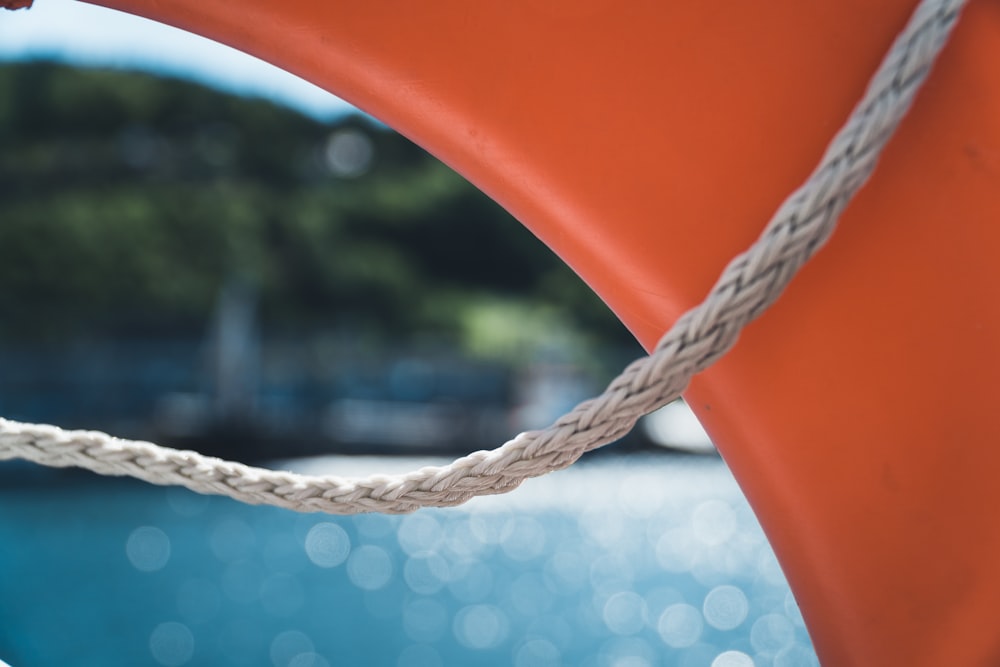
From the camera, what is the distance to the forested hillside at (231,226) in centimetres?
1112

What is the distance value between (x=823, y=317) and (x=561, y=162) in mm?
150

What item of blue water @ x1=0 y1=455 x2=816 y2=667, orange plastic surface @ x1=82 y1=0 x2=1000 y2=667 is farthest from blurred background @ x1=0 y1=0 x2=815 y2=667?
orange plastic surface @ x1=82 y1=0 x2=1000 y2=667

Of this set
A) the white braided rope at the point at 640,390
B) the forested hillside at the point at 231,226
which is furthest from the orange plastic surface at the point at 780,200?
the forested hillside at the point at 231,226

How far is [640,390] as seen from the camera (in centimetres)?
45

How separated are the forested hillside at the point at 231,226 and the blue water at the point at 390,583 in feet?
9.73

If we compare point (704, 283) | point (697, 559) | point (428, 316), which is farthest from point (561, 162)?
point (428, 316)

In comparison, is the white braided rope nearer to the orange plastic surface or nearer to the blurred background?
the orange plastic surface

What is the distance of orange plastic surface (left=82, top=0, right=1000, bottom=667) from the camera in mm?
481

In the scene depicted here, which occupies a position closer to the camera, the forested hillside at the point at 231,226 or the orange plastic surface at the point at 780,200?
the orange plastic surface at the point at 780,200

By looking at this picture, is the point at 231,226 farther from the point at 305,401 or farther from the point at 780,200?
the point at 780,200

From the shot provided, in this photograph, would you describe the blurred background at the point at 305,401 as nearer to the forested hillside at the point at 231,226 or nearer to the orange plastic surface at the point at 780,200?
the forested hillside at the point at 231,226

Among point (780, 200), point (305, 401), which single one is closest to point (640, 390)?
point (780, 200)

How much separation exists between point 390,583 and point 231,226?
6692 millimetres

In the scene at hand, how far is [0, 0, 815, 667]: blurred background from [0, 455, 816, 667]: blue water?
0.10 feet
